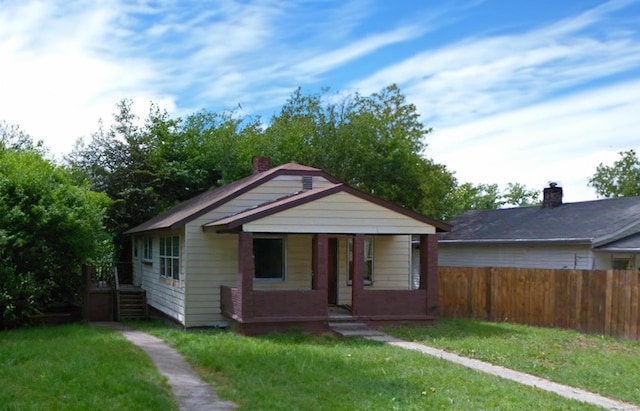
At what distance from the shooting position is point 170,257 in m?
20.0

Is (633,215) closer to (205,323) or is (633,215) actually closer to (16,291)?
(205,323)

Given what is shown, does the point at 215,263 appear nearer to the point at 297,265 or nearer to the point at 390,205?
the point at 297,265

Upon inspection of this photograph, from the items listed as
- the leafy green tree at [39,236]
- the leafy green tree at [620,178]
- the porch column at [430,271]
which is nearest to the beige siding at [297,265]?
the porch column at [430,271]

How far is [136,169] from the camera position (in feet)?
98.3

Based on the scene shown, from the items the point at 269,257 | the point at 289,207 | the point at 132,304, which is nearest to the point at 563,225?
the point at 269,257

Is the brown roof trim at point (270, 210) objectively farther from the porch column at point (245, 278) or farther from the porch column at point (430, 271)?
the porch column at point (430, 271)

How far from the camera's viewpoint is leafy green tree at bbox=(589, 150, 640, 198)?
46562 mm

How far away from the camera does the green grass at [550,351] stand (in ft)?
36.1

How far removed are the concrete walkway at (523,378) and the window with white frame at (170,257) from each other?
650 cm

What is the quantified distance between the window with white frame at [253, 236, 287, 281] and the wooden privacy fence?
562cm

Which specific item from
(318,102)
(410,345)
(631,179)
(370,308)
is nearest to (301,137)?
(318,102)

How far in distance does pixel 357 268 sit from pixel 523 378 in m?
6.28

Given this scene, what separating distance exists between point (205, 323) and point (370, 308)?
4212 mm

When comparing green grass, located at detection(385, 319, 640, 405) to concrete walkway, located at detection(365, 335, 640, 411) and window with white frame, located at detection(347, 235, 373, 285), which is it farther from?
window with white frame, located at detection(347, 235, 373, 285)
